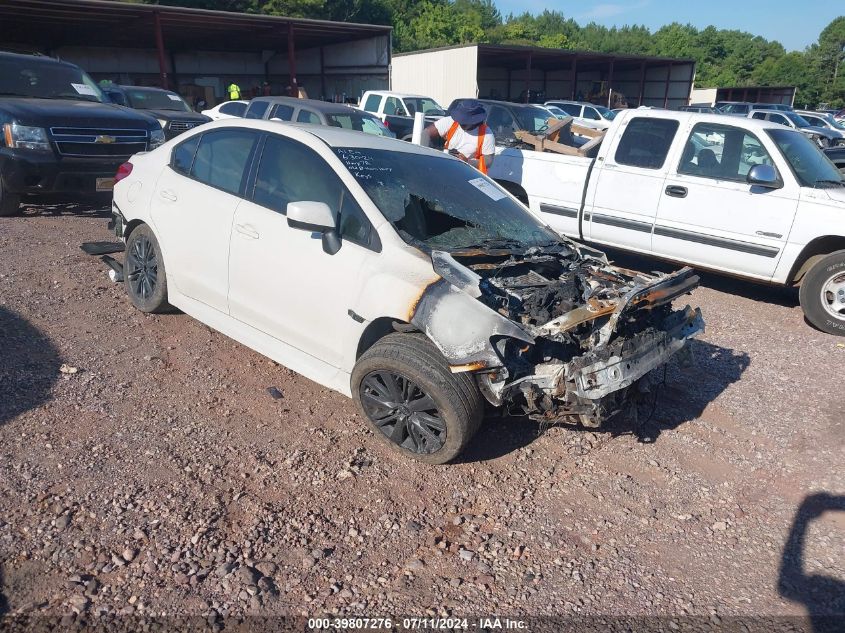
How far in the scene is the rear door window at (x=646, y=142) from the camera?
23.5ft

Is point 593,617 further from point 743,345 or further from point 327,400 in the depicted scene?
point 743,345

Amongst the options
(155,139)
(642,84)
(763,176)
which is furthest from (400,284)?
(642,84)

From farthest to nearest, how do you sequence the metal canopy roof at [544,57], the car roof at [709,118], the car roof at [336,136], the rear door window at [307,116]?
the metal canopy roof at [544,57] < the rear door window at [307,116] < the car roof at [709,118] < the car roof at [336,136]

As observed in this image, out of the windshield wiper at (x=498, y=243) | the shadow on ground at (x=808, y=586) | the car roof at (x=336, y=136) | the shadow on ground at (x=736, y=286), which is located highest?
the car roof at (x=336, y=136)

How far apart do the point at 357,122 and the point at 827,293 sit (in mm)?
8228

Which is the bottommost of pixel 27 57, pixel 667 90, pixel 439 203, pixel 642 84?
pixel 667 90

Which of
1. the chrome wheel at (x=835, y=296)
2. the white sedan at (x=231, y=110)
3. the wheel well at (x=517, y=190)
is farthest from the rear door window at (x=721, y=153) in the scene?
the white sedan at (x=231, y=110)

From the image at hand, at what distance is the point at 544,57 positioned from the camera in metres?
33.1

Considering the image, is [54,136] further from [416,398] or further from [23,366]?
[416,398]

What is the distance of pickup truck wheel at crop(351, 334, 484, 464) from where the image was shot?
3.44 metres

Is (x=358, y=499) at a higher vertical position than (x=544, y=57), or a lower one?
lower

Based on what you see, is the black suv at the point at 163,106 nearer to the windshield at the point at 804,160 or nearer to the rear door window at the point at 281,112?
the rear door window at the point at 281,112

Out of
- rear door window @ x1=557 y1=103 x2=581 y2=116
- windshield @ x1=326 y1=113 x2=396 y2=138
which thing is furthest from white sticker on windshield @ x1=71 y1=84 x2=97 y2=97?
rear door window @ x1=557 y1=103 x2=581 y2=116

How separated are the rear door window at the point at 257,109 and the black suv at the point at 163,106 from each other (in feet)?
2.88
